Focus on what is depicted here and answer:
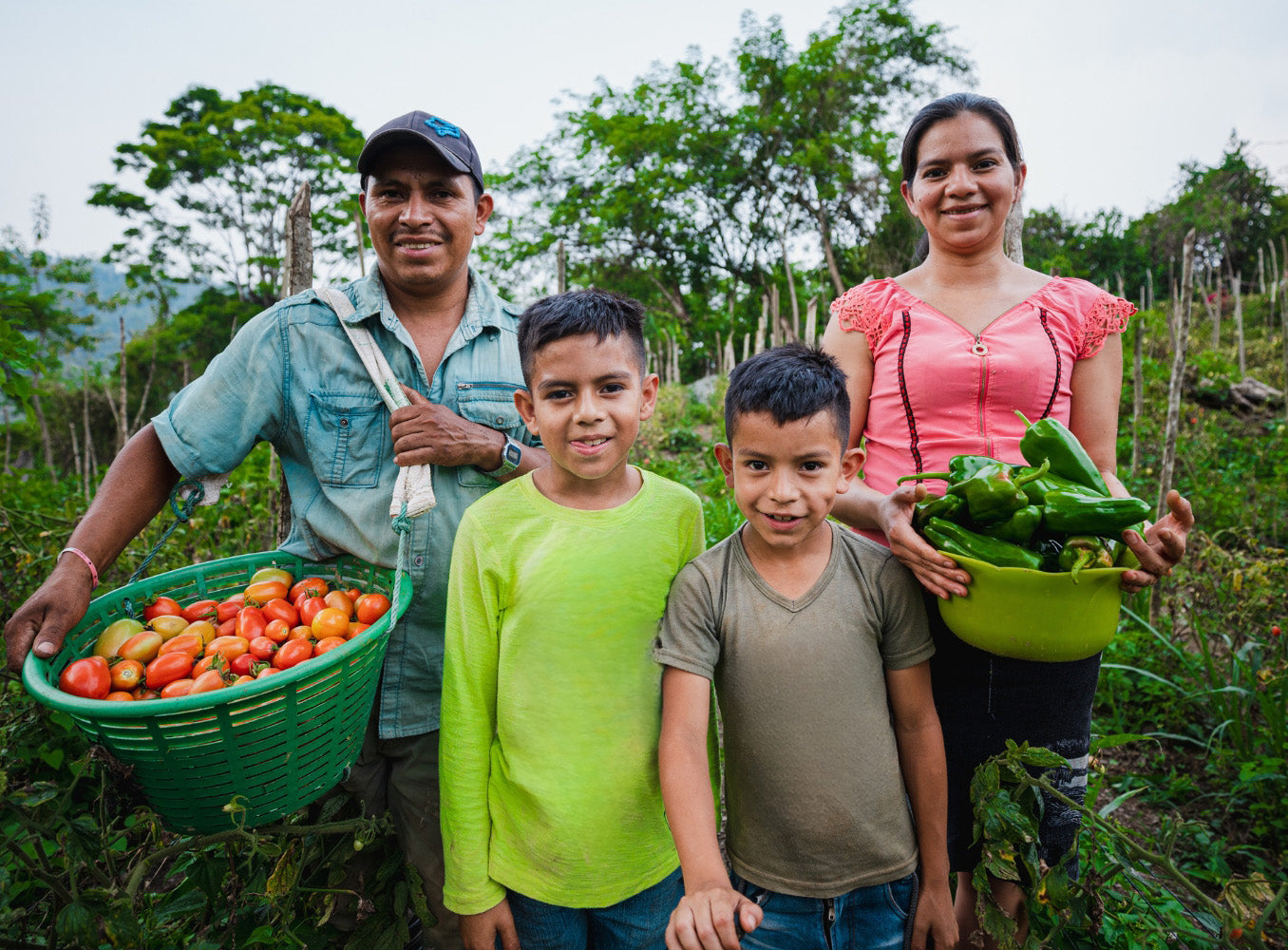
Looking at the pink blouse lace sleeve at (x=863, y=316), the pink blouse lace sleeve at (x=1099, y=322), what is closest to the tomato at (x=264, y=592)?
the pink blouse lace sleeve at (x=863, y=316)

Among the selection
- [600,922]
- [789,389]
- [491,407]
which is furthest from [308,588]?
[789,389]

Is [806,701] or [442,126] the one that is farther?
[442,126]

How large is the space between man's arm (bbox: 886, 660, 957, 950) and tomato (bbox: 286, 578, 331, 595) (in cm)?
134

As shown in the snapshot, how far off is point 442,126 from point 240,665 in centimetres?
137

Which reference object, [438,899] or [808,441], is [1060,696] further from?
[438,899]

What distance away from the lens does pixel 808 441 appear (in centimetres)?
141

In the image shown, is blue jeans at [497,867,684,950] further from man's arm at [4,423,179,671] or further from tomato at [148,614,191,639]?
man's arm at [4,423,179,671]

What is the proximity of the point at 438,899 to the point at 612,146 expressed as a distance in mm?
20229

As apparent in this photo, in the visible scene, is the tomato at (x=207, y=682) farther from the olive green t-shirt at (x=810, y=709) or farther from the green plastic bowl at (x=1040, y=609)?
the green plastic bowl at (x=1040, y=609)

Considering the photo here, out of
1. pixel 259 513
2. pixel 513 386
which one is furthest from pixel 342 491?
pixel 259 513

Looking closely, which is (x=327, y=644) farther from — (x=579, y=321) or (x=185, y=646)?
(x=579, y=321)

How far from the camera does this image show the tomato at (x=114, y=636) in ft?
4.85

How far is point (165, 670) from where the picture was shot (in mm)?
1406

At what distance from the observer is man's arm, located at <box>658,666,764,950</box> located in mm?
1079
